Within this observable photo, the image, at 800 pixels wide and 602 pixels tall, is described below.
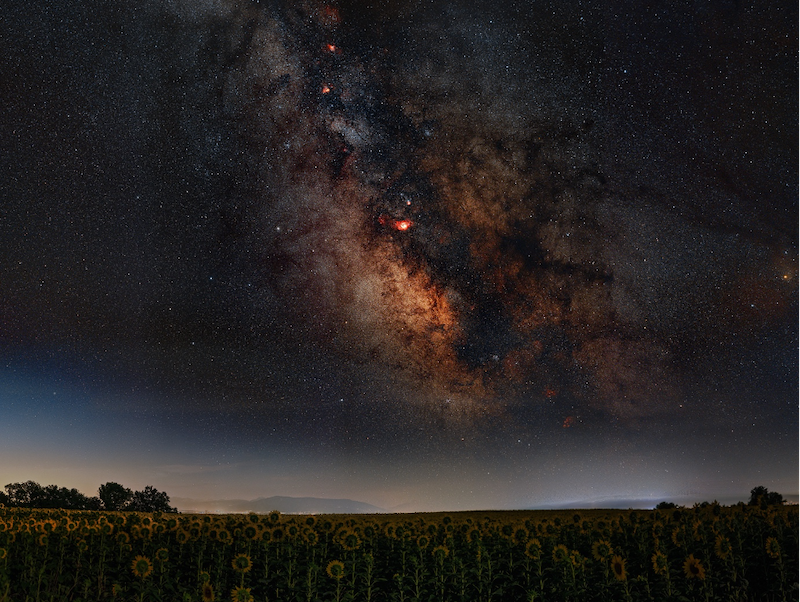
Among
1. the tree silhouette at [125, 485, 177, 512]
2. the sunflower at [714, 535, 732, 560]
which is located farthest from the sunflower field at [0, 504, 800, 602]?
the tree silhouette at [125, 485, 177, 512]

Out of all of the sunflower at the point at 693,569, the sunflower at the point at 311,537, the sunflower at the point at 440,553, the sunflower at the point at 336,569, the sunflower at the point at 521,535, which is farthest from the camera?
the sunflower at the point at 521,535

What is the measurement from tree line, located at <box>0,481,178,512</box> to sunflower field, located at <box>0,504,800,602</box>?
212 ft

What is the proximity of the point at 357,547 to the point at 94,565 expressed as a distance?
22.0 ft

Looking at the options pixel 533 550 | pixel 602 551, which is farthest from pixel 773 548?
pixel 533 550

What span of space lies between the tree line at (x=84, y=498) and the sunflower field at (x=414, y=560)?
6463 centimetres

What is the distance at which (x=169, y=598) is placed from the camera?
1327 centimetres

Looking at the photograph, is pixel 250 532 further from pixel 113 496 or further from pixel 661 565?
pixel 113 496

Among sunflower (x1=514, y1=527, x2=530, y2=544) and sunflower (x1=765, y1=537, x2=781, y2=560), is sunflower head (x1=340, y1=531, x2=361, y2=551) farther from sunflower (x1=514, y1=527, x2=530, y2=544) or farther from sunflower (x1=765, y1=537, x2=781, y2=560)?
sunflower (x1=765, y1=537, x2=781, y2=560)

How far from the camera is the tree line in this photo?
7606 centimetres

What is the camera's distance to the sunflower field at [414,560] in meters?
11.2

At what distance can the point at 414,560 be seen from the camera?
38.1ft

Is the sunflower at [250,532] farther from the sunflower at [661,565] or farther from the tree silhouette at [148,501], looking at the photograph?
the tree silhouette at [148,501]

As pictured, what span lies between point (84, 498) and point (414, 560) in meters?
80.0

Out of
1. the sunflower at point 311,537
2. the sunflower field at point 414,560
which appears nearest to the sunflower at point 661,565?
the sunflower field at point 414,560
